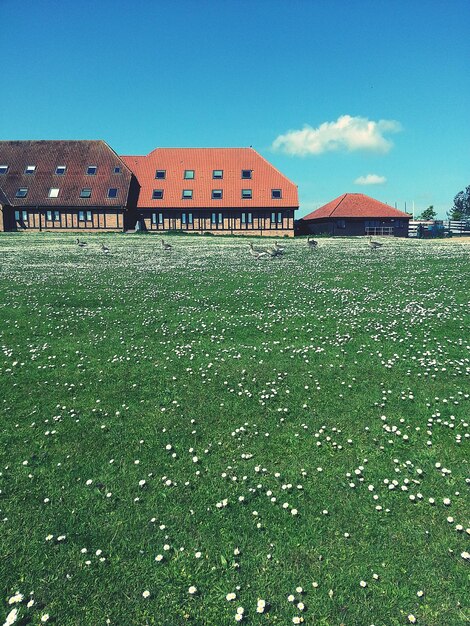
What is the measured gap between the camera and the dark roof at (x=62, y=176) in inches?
2482

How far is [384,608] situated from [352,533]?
4.29 ft

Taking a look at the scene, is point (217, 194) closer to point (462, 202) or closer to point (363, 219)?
point (363, 219)

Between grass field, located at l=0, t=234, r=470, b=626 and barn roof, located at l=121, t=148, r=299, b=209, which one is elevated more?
barn roof, located at l=121, t=148, r=299, b=209

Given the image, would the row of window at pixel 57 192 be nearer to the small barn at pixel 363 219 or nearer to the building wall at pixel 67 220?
the building wall at pixel 67 220

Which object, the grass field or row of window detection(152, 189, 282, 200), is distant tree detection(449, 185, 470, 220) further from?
the grass field

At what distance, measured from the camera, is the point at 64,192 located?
6391 cm

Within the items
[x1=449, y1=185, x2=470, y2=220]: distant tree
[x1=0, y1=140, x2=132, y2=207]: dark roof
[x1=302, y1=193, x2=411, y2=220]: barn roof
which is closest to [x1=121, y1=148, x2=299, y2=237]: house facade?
[x1=0, y1=140, x2=132, y2=207]: dark roof

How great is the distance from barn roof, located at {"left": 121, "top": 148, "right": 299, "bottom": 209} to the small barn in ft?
27.7

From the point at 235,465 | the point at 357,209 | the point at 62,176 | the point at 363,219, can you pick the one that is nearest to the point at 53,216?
the point at 62,176

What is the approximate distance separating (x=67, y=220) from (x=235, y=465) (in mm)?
63620

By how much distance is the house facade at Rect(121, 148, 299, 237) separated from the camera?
66312mm

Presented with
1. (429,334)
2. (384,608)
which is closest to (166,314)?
(429,334)

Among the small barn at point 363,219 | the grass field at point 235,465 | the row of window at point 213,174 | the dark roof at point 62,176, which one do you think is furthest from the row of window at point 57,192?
the grass field at point 235,465

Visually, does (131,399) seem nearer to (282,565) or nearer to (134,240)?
A: (282,565)
